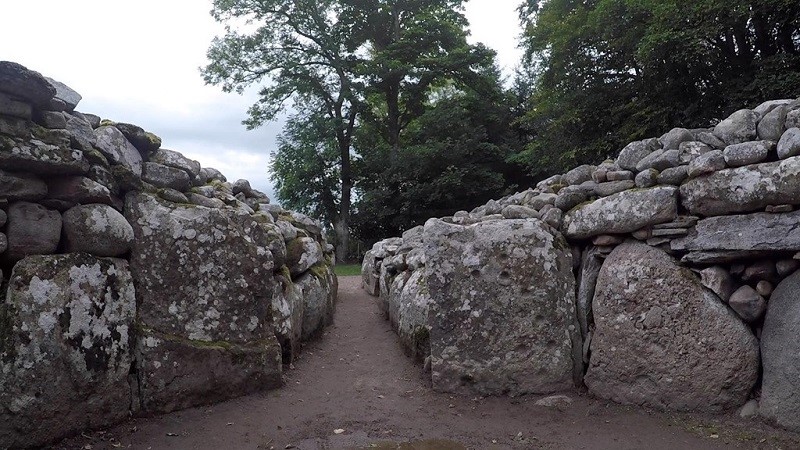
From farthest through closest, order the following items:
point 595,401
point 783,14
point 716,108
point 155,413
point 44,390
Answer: point 716,108 < point 783,14 < point 595,401 < point 155,413 < point 44,390

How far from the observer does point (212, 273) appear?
5.57 m

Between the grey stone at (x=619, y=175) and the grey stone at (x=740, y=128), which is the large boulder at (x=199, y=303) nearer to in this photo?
the grey stone at (x=619, y=175)

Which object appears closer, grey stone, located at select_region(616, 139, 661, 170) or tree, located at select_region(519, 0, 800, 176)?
grey stone, located at select_region(616, 139, 661, 170)

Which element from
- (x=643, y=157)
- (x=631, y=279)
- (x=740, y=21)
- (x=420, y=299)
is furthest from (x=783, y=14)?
(x=420, y=299)

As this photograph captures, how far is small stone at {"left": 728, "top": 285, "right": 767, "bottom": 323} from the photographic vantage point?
484 cm

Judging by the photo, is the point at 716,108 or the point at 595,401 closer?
the point at 595,401

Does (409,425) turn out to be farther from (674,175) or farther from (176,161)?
(176,161)

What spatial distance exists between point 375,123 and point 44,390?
2473 cm

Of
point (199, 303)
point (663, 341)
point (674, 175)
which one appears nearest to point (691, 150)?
point (674, 175)

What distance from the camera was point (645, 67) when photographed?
46.9 ft

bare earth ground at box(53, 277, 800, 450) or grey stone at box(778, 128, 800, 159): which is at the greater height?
grey stone at box(778, 128, 800, 159)

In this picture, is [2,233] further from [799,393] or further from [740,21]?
[740,21]

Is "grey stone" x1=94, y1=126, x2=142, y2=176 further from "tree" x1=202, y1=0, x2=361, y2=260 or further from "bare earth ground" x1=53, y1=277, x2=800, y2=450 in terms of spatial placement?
"tree" x1=202, y1=0, x2=361, y2=260

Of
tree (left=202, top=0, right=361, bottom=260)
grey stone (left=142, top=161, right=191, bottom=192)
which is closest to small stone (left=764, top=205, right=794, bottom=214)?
grey stone (left=142, top=161, right=191, bottom=192)
